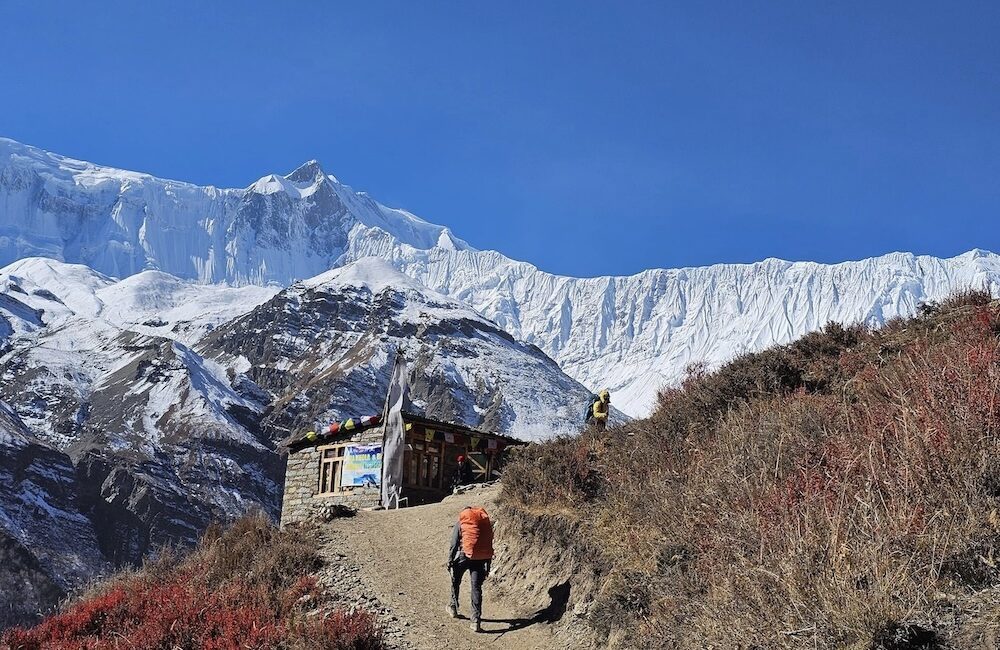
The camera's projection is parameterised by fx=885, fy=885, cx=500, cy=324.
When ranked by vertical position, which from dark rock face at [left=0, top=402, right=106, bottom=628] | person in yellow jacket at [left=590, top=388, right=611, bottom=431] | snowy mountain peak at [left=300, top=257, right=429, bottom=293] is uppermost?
snowy mountain peak at [left=300, top=257, right=429, bottom=293]

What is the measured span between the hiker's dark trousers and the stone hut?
524 inches

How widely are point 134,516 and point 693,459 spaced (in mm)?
86237

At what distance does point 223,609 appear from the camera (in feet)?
40.1

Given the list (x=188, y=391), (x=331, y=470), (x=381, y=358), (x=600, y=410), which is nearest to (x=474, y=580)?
(x=600, y=410)

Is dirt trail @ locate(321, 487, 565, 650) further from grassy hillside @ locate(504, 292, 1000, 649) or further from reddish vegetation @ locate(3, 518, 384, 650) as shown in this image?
grassy hillside @ locate(504, 292, 1000, 649)

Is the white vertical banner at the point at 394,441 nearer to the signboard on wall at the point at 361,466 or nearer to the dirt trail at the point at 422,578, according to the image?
the signboard on wall at the point at 361,466

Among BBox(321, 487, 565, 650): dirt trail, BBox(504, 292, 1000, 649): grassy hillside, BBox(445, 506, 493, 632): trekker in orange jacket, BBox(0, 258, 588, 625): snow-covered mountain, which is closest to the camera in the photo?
BBox(504, 292, 1000, 649): grassy hillside

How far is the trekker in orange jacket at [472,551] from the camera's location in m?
11.6

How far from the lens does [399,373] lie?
2556 centimetres

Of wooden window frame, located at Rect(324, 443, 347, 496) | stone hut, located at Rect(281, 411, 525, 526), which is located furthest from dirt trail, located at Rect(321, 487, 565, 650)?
wooden window frame, located at Rect(324, 443, 347, 496)

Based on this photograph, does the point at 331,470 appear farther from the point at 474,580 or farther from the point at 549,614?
the point at 549,614

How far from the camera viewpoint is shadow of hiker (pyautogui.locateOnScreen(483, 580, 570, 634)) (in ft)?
36.2

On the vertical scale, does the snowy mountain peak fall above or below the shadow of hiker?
above

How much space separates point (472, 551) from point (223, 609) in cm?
365
